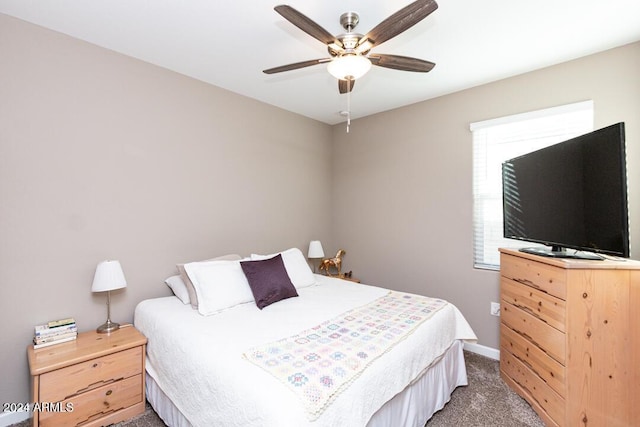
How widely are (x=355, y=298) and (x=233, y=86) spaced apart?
2361 millimetres

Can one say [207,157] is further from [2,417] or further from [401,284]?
[401,284]

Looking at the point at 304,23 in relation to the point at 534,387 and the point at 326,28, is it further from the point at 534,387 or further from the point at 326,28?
the point at 534,387

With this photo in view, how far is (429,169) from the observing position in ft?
10.7

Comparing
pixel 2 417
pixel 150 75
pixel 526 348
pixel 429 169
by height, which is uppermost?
pixel 150 75

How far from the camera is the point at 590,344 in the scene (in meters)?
1.72

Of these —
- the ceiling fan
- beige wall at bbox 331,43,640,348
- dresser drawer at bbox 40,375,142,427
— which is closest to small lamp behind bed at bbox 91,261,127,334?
dresser drawer at bbox 40,375,142,427

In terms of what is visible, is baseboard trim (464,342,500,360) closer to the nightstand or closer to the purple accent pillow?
the purple accent pillow

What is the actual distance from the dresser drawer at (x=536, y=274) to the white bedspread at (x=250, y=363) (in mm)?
564

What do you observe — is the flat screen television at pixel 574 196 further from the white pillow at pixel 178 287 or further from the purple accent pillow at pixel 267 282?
the white pillow at pixel 178 287

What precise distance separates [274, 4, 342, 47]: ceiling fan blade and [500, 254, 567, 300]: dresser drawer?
1932 mm

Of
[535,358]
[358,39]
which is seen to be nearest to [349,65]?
[358,39]

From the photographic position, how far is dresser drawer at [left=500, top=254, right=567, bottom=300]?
71.7 inches

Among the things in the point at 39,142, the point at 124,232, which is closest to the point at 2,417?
the point at 124,232

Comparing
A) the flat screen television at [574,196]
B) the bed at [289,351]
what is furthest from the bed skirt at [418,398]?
the flat screen television at [574,196]
